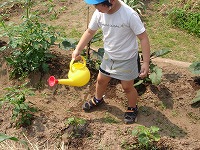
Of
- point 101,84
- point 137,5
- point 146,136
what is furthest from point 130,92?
point 137,5

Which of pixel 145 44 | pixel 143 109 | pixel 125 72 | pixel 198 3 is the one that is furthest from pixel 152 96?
pixel 198 3

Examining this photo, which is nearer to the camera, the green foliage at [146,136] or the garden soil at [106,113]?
the green foliage at [146,136]

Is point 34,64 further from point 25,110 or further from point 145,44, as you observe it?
point 145,44

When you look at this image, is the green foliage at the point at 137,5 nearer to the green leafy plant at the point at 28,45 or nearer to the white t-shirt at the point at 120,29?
the green leafy plant at the point at 28,45

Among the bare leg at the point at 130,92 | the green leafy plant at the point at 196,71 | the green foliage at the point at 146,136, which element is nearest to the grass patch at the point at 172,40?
the green leafy plant at the point at 196,71

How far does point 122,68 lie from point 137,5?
102 inches

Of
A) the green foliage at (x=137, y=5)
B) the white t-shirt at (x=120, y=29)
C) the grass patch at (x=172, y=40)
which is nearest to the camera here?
the white t-shirt at (x=120, y=29)

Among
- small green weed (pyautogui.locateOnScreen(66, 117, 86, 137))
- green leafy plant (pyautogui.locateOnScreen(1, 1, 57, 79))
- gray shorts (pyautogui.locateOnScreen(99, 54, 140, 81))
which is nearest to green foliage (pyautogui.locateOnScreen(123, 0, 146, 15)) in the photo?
green leafy plant (pyautogui.locateOnScreen(1, 1, 57, 79))

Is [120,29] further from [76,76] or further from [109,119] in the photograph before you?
[109,119]

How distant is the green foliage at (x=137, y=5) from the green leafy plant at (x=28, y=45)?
2020 millimetres

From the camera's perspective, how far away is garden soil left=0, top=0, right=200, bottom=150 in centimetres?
306

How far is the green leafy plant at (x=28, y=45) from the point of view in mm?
3535

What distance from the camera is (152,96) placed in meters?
3.63

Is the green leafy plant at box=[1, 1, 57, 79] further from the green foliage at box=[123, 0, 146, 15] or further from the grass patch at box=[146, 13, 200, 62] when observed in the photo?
the green foliage at box=[123, 0, 146, 15]
